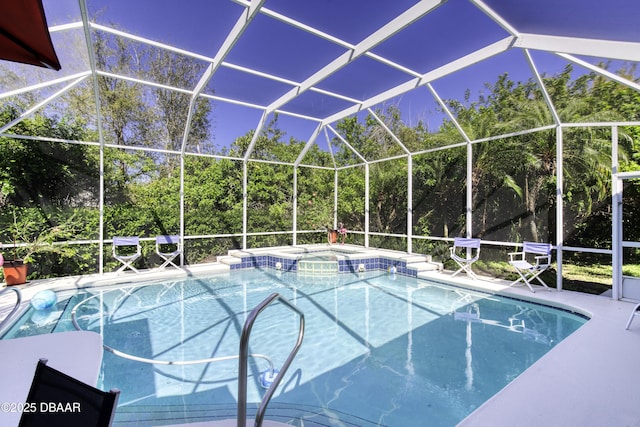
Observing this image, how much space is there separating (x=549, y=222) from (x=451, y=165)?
3161mm

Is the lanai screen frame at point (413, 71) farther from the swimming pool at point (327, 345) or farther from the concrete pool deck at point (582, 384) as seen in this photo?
the swimming pool at point (327, 345)

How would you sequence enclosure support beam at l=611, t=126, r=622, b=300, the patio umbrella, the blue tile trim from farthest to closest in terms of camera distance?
the blue tile trim < enclosure support beam at l=611, t=126, r=622, b=300 < the patio umbrella

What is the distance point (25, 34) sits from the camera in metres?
2.13

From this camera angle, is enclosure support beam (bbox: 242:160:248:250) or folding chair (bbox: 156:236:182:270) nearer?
folding chair (bbox: 156:236:182:270)

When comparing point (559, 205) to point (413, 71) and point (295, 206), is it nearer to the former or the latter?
point (413, 71)

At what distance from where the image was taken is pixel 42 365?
131cm

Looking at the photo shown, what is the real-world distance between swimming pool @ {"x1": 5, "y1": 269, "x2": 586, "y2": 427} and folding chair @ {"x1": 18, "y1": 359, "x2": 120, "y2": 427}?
191 cm

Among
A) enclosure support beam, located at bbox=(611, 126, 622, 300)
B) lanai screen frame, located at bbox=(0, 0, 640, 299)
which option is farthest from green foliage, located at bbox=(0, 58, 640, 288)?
enclosure support beam, located at bbox=(611, 126, 622, 300)

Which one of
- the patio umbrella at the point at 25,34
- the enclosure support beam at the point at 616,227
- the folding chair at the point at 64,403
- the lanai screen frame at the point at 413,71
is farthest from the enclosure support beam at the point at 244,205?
the folding chair at the point at 64,403

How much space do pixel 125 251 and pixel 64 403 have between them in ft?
29.2

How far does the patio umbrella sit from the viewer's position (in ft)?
6.32

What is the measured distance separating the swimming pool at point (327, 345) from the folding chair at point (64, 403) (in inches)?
75.3

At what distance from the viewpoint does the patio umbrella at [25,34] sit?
1.93m

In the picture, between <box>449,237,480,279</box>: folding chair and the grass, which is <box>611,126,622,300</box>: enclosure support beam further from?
<box>449,237,480,279</box>: folding chair
